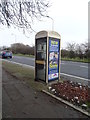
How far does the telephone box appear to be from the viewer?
5.80 m

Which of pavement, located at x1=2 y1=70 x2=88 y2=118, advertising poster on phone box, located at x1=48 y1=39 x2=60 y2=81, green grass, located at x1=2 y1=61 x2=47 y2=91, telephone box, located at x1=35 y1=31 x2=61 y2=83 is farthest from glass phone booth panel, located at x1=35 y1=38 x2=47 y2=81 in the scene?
pavement, located at x1=2 y1=70 x2=88 y2=118

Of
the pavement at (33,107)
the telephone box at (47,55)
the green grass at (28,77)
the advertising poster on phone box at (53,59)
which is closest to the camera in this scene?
the pavement at (33,107)

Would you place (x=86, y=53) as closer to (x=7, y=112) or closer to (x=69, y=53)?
(x=69, y=53)

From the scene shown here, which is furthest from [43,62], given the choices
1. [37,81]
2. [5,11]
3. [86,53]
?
[86,53]

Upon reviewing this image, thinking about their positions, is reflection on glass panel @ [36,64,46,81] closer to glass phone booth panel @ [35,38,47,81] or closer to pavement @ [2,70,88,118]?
glass phone booth panel @ [35,38,47,81]

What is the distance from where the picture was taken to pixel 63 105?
150 inches

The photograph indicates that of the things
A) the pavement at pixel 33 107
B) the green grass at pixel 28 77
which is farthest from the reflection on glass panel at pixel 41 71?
the pavement at pixel 33 107

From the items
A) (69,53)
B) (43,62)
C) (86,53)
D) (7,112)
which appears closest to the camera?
(7,112)

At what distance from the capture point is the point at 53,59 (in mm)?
6125

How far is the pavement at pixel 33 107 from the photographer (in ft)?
10.5

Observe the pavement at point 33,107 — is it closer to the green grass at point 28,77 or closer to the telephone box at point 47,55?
the green grass at point 28,77

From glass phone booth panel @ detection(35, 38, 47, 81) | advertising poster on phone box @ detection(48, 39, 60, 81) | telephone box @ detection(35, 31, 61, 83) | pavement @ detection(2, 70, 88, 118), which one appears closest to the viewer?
pavement @ detection(2, 70, 88, 118)

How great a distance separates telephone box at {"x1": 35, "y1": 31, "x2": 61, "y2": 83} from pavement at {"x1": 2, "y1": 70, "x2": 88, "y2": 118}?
→ 1439 mm

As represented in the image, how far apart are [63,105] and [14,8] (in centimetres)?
519
